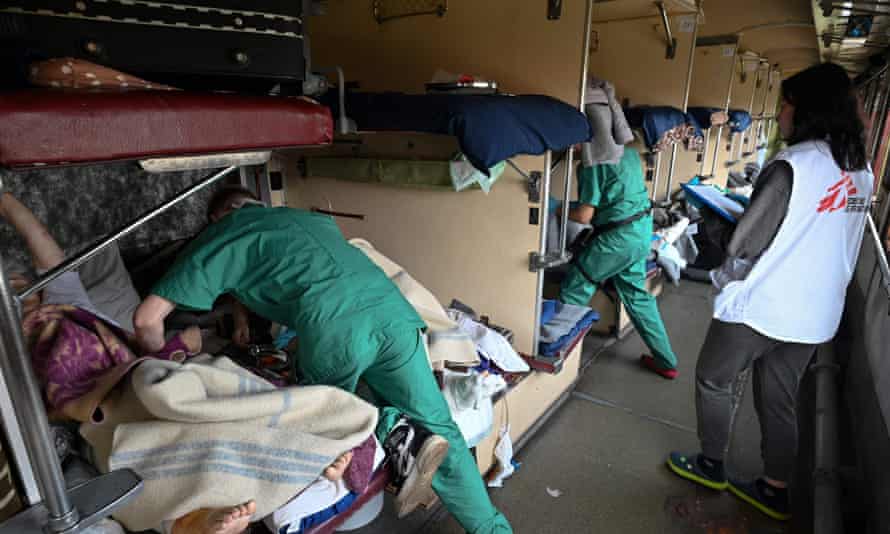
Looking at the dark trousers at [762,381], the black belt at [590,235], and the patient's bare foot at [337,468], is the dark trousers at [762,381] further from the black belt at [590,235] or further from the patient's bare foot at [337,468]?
the patient's bare foot at [337,468]

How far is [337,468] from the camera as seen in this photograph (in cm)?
121

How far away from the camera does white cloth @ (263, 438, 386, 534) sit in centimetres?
126

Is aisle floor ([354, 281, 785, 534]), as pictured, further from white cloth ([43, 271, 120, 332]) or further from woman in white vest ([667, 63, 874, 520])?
white cloth ([43, 271, 120, 332])

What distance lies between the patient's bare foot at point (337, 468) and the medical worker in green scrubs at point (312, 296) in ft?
1.02

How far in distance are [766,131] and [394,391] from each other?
9942mm

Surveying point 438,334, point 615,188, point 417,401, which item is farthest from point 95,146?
point 615,188

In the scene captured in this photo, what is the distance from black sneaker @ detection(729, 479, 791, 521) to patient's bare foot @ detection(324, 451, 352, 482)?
6.31 ft

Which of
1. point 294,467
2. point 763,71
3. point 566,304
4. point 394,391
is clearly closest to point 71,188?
point 394,391

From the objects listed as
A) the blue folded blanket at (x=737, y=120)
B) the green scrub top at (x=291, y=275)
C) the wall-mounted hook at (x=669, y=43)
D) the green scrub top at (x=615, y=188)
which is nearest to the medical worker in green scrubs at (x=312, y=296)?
the green scrub top at (x=291, y=275)

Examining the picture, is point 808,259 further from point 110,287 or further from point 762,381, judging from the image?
point 110,287

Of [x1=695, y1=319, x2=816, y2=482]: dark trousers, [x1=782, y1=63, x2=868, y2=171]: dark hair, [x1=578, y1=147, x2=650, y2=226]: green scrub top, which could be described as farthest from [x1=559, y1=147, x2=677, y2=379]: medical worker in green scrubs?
[x1=782, y1=63, x2=868, y2=171]: dark hair

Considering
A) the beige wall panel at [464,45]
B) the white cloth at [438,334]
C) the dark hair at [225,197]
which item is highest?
the beige wall panel at [464,45]

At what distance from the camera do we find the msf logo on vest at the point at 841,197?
5.76 ft

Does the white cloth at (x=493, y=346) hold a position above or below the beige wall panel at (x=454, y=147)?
below
